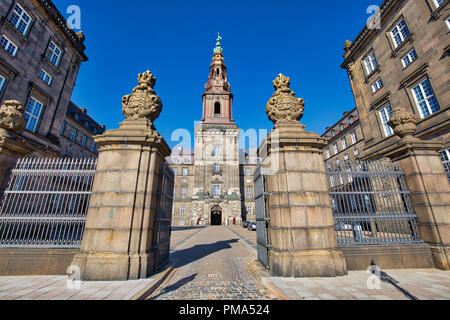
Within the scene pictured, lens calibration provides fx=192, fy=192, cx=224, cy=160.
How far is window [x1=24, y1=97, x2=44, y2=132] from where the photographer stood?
47.3ft

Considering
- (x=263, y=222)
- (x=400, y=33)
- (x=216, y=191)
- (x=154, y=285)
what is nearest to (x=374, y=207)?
(x=263, y=222)

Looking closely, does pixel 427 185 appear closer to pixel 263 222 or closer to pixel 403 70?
pixel 263 222

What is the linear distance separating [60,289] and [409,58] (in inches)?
781

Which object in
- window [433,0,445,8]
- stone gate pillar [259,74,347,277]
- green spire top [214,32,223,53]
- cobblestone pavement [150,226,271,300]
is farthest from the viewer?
green spire top [214,32,223,53]

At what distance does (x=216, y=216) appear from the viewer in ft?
129

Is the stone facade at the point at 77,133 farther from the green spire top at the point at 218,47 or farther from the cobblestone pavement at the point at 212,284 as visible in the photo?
the green spire top at the point at 218,47

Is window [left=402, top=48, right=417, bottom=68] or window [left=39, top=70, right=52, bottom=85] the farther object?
window [left=39, top=70, right=52, bottom=85]

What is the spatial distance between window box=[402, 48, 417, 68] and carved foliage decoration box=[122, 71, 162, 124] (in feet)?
51.8

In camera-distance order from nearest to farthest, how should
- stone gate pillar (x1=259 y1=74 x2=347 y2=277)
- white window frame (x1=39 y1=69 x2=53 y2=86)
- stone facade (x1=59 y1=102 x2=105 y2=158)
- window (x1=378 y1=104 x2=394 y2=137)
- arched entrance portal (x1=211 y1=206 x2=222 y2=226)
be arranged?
stone gate pillar (x1=259 y1=74 x2=347 y2=277), window (x1=378 y1=104 x2=394 y2=137), white window frame (x1=39 y1=69 x2=53 y2=86), stone facade (x1=59 y1=102 x2=105 y2=158), arched entrance portal (x1=211 y1=206 x2=222 y2=226)

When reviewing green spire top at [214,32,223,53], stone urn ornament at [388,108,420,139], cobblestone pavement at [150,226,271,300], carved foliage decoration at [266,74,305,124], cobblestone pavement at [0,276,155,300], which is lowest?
cobblestone pavement at [150,226,271,300]

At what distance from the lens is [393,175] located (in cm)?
629

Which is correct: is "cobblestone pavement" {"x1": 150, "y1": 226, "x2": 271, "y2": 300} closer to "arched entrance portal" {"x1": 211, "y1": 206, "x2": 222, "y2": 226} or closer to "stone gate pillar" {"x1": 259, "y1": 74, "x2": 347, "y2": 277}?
"stone gate pillar" {"x1": 259, "y1": 74, "x2": 347, "y2": 277}

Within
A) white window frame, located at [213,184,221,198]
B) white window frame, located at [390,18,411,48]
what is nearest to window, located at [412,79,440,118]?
white window frame, located at [390,18,411,48]
